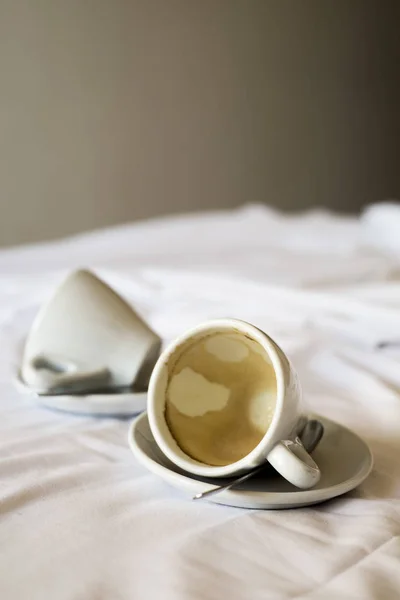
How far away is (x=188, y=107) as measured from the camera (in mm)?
2592

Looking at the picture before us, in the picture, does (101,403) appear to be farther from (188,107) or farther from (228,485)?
(188,107)

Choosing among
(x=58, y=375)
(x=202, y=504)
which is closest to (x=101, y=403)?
(x=58, y=375)

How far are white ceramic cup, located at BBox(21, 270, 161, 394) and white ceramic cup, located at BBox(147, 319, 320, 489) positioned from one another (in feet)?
0.55

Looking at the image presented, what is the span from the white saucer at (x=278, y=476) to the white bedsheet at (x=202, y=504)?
13mm

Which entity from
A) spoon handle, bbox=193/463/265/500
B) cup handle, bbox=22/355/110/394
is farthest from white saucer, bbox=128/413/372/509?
cup handle, bbox=22/355/110/394

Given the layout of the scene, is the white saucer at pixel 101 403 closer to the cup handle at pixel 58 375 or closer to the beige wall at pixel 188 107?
the cup handle at pixel 58 375

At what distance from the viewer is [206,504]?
0.48 m

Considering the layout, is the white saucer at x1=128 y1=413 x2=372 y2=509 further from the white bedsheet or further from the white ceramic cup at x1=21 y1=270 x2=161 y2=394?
the white ceramic cup at x1=21 y1=270 x2=161 y2=394

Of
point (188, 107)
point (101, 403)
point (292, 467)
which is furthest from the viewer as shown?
point (188, 107)

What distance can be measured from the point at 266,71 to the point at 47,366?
2.38 m

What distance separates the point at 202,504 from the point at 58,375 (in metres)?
0.23

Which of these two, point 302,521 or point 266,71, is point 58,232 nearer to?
point 266,71

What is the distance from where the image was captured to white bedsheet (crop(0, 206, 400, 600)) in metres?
0.39

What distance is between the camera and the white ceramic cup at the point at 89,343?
2.21 feet
